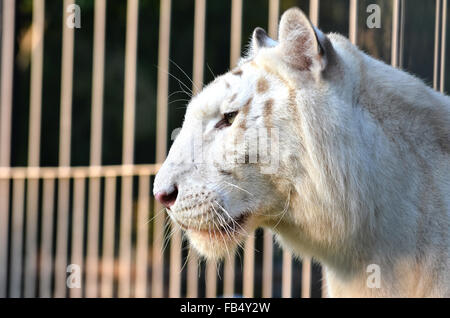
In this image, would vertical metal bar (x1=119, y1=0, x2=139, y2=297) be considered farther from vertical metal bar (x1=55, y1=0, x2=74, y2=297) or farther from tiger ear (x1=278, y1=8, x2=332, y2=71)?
tiger ear (x1=278, y1=8, x2=332, y2=71)

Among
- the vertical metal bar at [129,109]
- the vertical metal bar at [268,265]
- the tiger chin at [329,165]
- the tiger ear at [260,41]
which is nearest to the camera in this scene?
the tiger chin at [329,165]

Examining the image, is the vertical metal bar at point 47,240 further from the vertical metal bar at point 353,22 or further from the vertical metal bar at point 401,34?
the vertical metal bar at point 401,34

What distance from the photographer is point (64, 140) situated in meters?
4.01

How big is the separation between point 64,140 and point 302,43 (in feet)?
7.48

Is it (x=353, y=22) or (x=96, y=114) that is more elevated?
(x=353, y=22)

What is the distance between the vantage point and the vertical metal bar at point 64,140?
4.00 metres

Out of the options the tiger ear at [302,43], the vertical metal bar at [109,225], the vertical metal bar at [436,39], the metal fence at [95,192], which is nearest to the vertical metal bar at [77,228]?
the metal fence at [95,192]

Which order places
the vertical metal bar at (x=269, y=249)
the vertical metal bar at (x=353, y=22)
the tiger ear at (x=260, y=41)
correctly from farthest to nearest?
the vertical metal bar at (x=269, y=249) < the vertical metal bar at (x=353, y=22) < the tiger ear at (x=260, y=41)

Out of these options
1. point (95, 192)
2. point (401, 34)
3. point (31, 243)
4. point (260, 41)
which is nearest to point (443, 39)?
point (401, 34)

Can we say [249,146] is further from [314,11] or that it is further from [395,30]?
[314,11]
